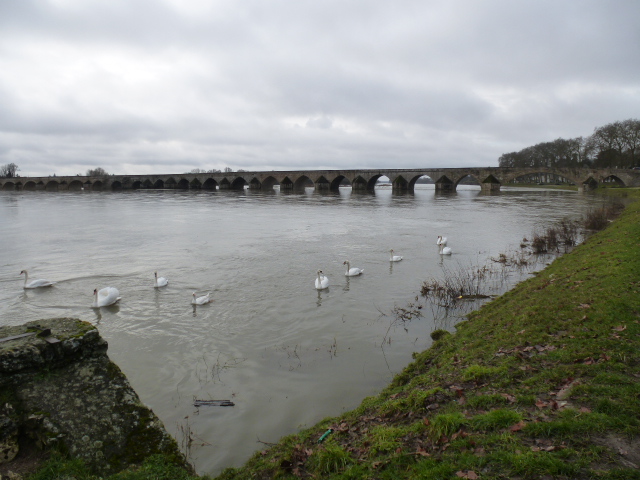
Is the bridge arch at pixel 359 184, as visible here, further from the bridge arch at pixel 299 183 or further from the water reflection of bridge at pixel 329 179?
the bridge arch at pixel 299 183

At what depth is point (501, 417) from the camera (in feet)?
12.9

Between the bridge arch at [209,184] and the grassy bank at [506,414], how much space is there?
364 ft

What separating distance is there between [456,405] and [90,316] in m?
8.90

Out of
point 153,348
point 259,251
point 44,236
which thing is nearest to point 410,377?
point 153,348

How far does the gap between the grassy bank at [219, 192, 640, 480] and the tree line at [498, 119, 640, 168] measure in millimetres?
83864

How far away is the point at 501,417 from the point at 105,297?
9.90 metres

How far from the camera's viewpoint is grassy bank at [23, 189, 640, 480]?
3.34 m

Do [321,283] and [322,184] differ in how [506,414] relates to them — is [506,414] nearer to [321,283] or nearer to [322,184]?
[321,283]

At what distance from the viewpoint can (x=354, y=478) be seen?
11.6 feet

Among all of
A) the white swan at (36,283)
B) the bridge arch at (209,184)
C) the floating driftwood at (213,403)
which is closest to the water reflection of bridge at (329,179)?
the bridge arch at (209,184)

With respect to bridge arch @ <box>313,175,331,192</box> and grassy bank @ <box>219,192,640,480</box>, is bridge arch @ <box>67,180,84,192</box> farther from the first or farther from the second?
grassy bank @ <box>219,192,640,480</box>

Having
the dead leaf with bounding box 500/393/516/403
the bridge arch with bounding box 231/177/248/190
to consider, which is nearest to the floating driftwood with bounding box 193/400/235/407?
the dead leaf with bounding box 500/393/516/403

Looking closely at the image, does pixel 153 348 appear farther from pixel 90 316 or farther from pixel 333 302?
pixel 333 302

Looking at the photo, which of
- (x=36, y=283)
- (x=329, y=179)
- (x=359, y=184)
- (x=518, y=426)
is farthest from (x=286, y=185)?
(x=518, y=426)
